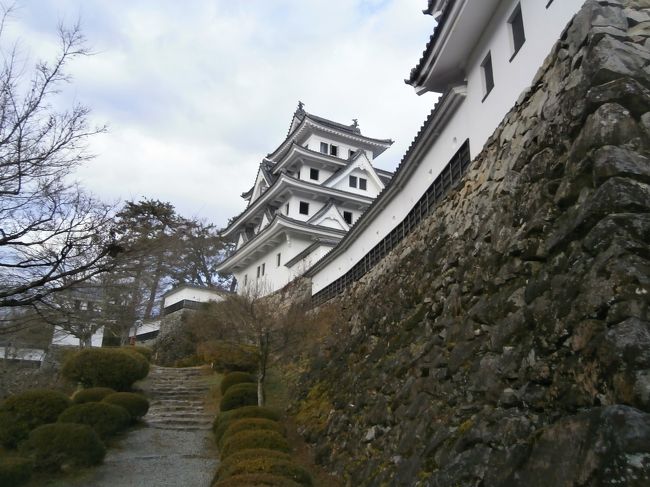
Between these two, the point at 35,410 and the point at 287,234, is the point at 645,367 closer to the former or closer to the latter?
the point at 35,410

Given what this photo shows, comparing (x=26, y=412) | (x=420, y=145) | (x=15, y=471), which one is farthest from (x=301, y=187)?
(x=15, y=471)

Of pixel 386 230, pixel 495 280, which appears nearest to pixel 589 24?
pixel 495 280

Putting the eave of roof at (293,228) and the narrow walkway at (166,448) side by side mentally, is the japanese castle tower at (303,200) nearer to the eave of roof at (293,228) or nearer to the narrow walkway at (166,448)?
the eave of roof at (293,228)

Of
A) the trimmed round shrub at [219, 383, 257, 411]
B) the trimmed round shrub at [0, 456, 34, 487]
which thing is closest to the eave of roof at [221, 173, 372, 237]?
the trimmed round shrub at [219, 383, 257, 411]

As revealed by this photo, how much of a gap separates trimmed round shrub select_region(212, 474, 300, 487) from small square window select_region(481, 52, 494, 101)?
263 inches

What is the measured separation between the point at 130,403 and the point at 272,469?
27.2 ft

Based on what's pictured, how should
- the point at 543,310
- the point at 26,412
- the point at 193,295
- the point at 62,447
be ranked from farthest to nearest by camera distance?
the point at 193,295, the point at 26,412, the point at 62,447, the point at 543,310

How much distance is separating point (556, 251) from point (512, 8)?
4.63m

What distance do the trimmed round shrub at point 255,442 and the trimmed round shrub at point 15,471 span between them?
11.2 feet

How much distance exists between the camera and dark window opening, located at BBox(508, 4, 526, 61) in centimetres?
686

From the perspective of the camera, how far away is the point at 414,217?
10.9 m

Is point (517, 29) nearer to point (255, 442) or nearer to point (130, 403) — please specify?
point (255, 442)

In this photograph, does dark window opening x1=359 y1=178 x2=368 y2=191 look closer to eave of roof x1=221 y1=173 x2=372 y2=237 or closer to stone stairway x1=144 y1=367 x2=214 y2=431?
eave of roof x1=221 y1=173 x2=372 y2=237

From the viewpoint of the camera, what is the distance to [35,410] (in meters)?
10.5
